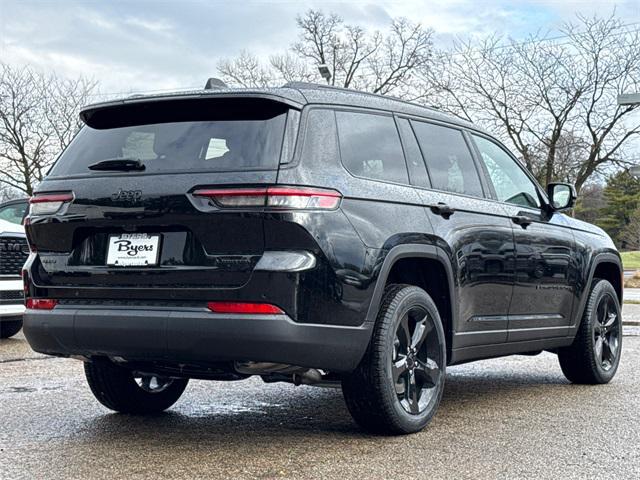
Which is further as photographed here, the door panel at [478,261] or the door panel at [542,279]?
the door panel at [542,279]

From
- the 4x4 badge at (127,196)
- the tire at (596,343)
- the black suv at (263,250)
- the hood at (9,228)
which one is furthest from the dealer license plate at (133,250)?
the hood at (9,228)

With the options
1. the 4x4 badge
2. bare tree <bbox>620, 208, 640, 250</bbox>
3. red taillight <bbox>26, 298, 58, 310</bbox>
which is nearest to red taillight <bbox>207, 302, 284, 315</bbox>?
the 4x4 badge

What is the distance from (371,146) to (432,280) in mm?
869

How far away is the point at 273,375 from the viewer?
4.54 metres

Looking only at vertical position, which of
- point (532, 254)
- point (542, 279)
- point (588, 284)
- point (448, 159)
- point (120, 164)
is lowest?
point (588, 284)

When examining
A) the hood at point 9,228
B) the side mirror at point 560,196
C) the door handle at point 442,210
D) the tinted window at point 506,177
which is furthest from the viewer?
the hood at point 9,228

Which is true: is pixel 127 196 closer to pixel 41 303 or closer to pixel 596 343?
pixel 41 303

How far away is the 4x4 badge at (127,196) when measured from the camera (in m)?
4.31

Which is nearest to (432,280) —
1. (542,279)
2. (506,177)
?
(542,279)

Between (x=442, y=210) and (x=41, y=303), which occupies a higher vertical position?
(x=442, y=210)

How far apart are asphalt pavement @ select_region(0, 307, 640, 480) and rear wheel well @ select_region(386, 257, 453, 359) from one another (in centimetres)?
60

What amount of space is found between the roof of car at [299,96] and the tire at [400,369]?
40.5 inches

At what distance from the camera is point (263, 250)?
4.09 m

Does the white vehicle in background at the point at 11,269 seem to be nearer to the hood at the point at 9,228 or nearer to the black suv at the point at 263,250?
the hood at the point at 9,228
